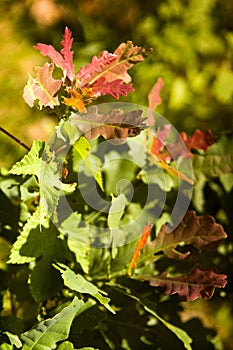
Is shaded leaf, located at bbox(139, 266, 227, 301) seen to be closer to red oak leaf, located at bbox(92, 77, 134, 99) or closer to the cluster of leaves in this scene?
the cluster of leaves

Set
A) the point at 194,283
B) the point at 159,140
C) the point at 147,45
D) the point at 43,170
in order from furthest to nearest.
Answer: the point at 147,45 < the point at 159,140 < the point at 194,283 < the point at 43,170

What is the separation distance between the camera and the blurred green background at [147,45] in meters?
1.90

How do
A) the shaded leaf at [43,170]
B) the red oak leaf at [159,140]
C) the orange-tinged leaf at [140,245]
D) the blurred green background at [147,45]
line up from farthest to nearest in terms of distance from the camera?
1. the blurred green background at [147,45]
2. the red oak leaf at [159,140]
3. the orange-tinged leaf at [140,245]
4. the shaded leaf at [43,170]

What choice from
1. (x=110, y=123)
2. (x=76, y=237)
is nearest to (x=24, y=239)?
(x=76, y=237)

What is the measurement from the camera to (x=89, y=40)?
2.03 meters

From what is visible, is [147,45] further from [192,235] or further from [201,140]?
[192,235]

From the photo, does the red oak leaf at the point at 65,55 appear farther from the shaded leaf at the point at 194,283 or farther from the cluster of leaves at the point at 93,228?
the shaded leaf at the point at 194,283

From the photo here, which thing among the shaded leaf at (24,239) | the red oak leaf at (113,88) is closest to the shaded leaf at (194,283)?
the shaded leaf at (24,239)

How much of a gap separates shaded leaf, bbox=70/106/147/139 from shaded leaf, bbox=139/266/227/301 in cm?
27

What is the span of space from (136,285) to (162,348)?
0.16 metres

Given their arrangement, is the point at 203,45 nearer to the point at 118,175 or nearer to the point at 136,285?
the point at 118,175

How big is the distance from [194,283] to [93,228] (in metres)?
0.21

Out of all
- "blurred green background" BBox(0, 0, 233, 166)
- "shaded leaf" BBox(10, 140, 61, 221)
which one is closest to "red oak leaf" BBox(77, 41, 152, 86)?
"shaded leaf" BBox(10, 140, 61, 221)

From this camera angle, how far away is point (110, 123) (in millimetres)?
856
